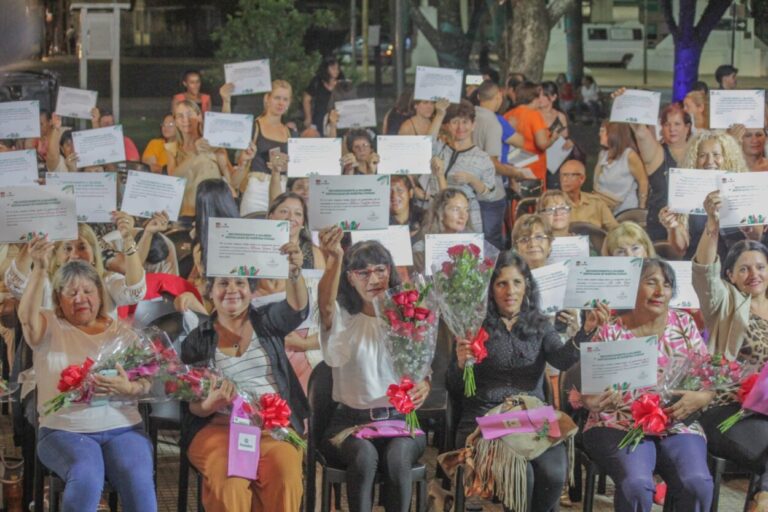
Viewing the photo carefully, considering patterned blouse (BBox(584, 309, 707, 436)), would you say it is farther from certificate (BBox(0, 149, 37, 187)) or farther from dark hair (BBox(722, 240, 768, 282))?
certificate (BBox(0, 149, 37, 187))

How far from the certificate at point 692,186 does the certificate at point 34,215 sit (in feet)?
10.9

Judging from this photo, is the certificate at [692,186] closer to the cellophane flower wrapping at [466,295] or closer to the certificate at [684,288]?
the certificate at [684,288]

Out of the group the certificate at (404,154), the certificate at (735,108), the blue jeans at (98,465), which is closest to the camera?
the blue jeans at (98,465)

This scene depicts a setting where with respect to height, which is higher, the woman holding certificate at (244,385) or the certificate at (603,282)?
the certificate at (603,282)

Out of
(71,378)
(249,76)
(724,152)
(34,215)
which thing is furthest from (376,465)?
(249,76)

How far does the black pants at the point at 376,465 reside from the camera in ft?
19.1

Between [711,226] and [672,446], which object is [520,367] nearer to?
[672,446]

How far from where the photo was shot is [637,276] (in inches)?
244

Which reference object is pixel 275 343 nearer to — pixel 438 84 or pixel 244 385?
pixel 244 385

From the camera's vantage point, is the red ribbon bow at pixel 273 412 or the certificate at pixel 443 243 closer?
the red ribbon bow at pixel 273 412

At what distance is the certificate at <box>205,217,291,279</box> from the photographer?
604 cm

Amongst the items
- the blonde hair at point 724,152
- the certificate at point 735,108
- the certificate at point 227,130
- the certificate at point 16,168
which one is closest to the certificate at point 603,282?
the blonde hair at point 724,152

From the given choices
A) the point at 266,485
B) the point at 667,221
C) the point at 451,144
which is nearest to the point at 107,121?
the point at 451,144

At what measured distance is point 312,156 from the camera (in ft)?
28.3
